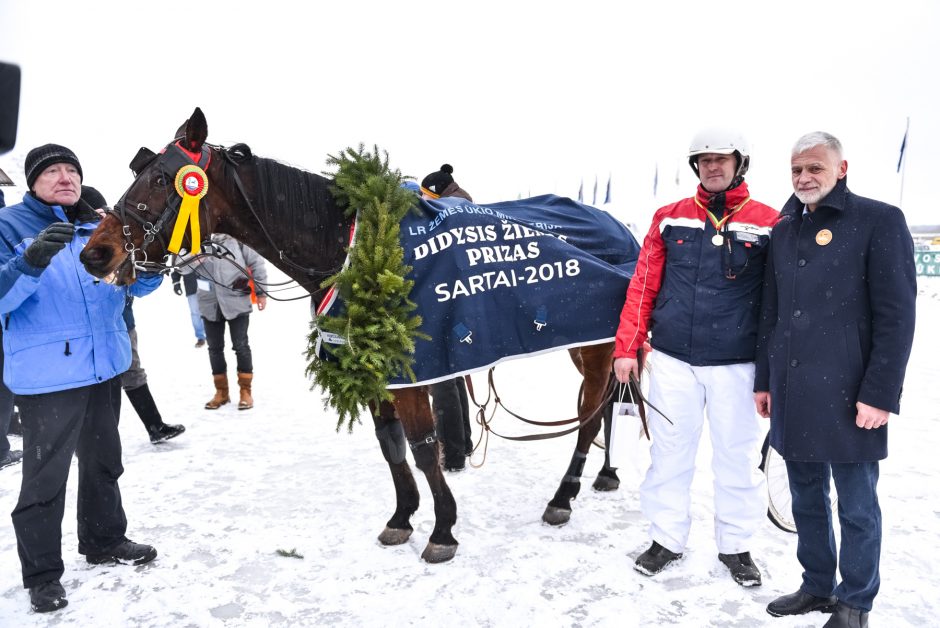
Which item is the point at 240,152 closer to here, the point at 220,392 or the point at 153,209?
the point at 153,209

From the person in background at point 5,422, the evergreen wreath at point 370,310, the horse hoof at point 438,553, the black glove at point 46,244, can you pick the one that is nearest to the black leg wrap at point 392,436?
the evergreen wreath at point 370,310

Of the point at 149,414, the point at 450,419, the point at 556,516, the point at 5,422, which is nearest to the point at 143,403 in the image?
the point at 149,414

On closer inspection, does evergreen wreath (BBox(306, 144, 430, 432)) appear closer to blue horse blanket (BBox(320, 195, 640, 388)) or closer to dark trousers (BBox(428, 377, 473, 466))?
blue horse blanket (BBox(320, 195, 640, 388))

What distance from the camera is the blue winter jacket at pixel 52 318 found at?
8.55 ft

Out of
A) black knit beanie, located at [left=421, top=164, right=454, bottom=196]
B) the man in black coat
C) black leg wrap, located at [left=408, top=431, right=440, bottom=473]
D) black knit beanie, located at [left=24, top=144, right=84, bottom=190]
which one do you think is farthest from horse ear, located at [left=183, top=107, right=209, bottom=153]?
the man in black coat

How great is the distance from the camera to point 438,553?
3.12m

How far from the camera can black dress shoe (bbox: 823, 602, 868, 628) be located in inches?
94.1

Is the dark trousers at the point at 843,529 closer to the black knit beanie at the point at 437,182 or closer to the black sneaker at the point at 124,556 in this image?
the black sneaker at the point at 124,556

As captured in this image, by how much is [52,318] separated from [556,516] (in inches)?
119

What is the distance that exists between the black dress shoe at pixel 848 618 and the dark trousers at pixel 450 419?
2580 millimetres

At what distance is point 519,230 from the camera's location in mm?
3297

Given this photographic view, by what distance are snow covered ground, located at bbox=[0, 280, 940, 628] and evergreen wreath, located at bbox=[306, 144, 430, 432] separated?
937 millimetres

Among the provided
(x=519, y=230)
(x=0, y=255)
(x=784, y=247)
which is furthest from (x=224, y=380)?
(x=784, y=247)

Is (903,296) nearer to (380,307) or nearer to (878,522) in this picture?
(878,522)
